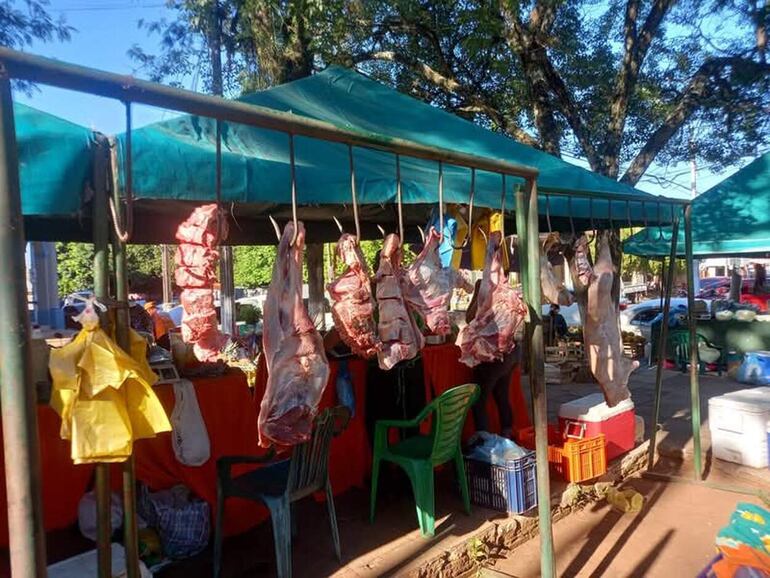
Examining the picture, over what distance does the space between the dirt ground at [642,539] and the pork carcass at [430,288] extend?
189cm

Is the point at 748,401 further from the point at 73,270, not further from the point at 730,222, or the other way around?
the point at 73,270

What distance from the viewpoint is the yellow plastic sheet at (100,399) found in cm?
163

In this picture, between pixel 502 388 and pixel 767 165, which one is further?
pixel 767 165

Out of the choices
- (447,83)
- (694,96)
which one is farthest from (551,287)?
(694,96)

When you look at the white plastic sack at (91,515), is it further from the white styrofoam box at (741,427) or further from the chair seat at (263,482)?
the white styrofoam box at (741,427)

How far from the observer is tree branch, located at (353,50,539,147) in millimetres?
10617

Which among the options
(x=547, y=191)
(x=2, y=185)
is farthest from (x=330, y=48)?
(x=2, y=185)

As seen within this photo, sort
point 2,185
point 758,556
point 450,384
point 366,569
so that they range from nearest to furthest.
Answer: point 2,185, point 758,556, point 366,569, point 450,384

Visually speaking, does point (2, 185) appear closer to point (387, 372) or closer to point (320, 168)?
point (320, 168)

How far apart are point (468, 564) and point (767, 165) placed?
973cm

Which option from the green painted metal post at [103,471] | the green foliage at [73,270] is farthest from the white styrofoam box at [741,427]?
the green foliage at [73,270]

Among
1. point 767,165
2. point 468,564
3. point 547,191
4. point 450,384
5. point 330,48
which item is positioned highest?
point 330,48

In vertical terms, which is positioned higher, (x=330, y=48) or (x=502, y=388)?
(x=330, y=48)

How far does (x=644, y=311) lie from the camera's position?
13.7m
